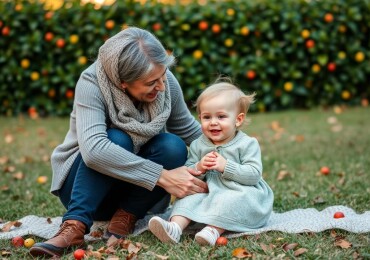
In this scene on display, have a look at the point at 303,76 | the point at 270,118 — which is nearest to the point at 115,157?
the point at 270,118

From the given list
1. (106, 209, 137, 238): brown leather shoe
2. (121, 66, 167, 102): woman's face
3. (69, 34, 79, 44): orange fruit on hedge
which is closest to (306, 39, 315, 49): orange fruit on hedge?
(69, 34, 79, 44): orange fruit on hedge

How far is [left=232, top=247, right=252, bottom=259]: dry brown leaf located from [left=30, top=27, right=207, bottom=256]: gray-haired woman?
46 centimetres

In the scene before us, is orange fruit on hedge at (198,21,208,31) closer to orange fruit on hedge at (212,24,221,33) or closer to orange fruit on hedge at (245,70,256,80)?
orange fruit on hedge at (212,24,221,33)

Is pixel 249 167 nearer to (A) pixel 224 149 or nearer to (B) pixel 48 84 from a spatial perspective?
(A) pixel 224 149

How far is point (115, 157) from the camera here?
285 centimetres

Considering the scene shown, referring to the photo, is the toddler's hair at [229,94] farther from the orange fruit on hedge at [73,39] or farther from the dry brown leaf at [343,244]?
the orange fruit on hedge at [73,39]

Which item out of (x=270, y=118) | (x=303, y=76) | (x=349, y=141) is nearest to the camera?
(x=349, y=141)

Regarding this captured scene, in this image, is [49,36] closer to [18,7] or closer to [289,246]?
[18,7]

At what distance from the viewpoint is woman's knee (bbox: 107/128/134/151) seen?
9.66ft

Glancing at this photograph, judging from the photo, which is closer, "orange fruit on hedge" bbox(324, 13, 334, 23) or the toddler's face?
the toddler's face

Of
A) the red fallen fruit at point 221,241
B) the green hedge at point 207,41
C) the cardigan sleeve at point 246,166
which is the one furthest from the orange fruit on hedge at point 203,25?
the red fallen fruit at point 221,241

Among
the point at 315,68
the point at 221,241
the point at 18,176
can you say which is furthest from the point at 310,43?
the point at 221,241

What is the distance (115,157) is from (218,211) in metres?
0.55

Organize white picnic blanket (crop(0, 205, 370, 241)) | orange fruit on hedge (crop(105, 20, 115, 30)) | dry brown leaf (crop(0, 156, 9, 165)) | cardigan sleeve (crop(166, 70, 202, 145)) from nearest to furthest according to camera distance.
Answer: white picnic blanket (crop(0, 205, 370, 241)), cardigan sleeve (crop(166, 70, 202, 145)), dry brown leaf (crop(0, 156, 9, 165)), orange fruit on hedge (crop(105, 20, 115, 30))
